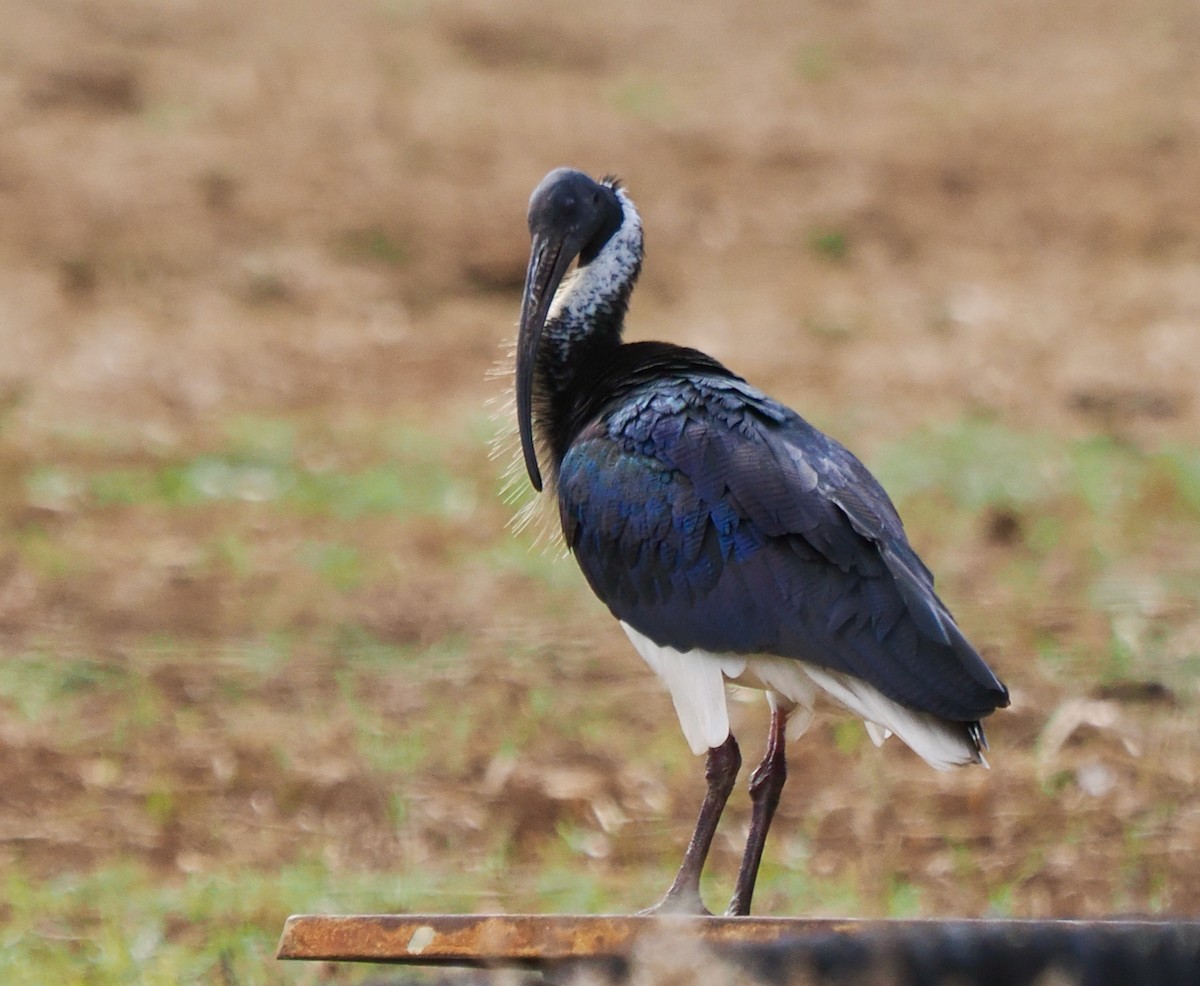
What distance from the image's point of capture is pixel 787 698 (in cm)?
462

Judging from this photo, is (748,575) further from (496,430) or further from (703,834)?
(496,430)

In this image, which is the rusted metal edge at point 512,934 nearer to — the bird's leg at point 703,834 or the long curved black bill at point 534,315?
the bird's leg at point 703,834

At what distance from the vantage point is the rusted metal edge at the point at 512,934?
3.16m

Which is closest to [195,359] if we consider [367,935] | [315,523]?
[315,523]

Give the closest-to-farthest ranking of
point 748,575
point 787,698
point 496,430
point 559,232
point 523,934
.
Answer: point 523,934 < point 748,575 < point 787,698 < point 559,232 < point 496,430

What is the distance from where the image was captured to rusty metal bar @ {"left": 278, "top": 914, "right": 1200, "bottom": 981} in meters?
3.12

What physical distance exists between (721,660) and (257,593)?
422cm

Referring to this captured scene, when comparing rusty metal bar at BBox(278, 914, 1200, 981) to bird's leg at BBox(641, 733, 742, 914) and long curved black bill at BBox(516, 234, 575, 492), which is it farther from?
long curved black bill at BBox(516, 234, 575, 492)

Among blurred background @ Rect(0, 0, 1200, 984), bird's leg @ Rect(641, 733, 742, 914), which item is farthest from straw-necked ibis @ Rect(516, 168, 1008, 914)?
blurred background @ Rect(0, 0, 1200, 984)

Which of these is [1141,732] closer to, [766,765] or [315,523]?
[766,765]

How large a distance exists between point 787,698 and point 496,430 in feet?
21.7

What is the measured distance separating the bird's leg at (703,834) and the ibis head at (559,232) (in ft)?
3.75

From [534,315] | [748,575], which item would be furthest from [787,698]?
[534,315]

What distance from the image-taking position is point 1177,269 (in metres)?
14.7
